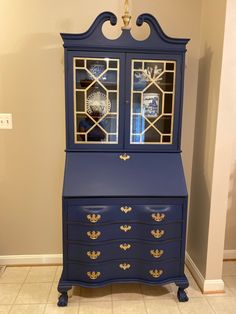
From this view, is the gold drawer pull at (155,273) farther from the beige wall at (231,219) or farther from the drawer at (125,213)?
the beige wall at (231,219)

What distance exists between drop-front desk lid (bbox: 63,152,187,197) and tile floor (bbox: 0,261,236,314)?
83 cm

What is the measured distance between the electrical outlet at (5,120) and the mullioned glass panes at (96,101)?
0.68m

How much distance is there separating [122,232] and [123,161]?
502mm

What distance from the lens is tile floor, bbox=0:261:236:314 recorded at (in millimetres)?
1982

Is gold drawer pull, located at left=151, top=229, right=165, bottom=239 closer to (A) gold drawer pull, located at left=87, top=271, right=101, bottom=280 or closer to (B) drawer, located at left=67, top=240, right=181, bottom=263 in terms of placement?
(B) drawer, located at left=67, top=240, right=181, bottom=263

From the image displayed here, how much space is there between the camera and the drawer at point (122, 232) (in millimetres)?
1919

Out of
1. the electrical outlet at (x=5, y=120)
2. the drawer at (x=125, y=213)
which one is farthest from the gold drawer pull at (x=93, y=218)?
the electrical outlet at (x=5, y=120)

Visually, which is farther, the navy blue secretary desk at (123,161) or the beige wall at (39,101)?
the beige wall at (39,101)

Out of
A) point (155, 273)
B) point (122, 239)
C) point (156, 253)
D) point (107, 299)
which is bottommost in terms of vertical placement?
point (107, 299)

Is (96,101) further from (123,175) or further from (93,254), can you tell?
(93,254)

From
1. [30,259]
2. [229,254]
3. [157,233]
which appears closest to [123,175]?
[157,233]

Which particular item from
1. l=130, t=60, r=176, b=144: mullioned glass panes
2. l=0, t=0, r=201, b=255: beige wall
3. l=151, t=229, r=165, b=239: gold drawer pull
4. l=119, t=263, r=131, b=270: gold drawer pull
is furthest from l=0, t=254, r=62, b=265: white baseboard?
l=130, t=60, r=176, b=144: mullioned glass panes

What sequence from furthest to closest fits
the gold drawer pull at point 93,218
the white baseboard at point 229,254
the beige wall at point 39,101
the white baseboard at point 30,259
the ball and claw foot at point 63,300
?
the white baseboard at point 229,254, the white baseboard at point 30,259, the beige wall at point 39,101, the ball and claw foot at point 63,300, the gold drawer pull at point 93,218

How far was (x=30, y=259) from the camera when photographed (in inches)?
99.7
